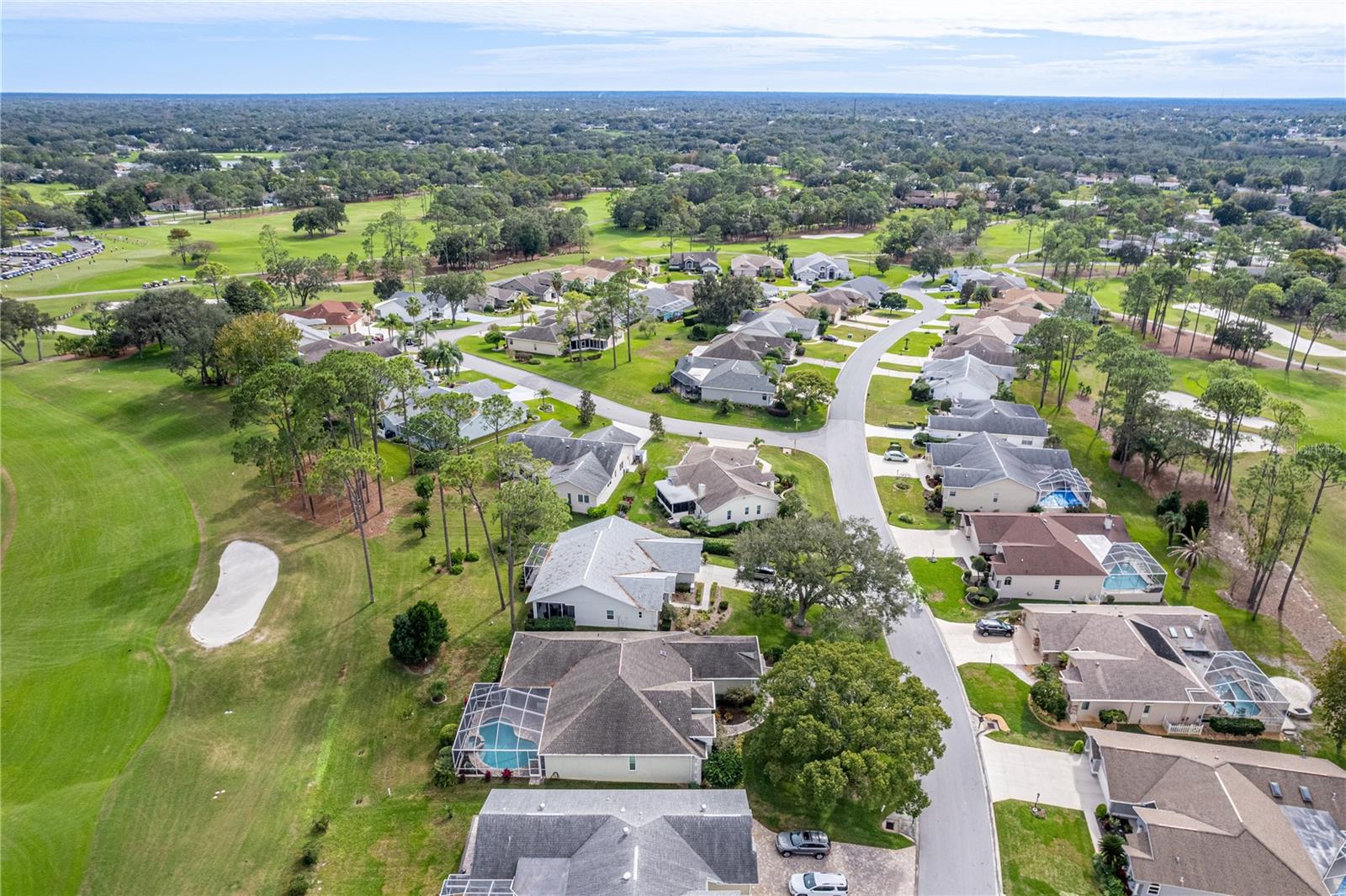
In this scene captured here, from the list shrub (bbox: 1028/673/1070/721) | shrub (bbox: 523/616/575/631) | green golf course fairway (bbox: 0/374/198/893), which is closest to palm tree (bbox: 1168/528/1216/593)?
shrub (bbox: 1028/673/1070/721)

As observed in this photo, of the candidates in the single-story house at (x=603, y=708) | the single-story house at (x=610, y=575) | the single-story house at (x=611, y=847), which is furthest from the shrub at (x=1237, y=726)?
the single-story house at (x=610, y=575)

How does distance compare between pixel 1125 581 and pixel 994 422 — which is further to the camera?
pixel 994 422

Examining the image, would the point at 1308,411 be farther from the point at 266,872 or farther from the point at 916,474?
the point at 266,872

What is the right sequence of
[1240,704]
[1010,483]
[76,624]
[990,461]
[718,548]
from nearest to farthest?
[1240,704]
[76,624]
[718,548]
[1010,483]
[990,461]

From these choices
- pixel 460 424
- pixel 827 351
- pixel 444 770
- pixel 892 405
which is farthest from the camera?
pixel 827 351

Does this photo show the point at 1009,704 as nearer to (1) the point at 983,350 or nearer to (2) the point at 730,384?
(2) the point at 730,384

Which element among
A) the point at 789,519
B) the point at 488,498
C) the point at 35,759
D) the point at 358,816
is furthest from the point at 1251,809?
the point at 35,759

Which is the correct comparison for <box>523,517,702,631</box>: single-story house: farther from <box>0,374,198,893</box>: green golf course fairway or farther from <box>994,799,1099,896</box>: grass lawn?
<box>0,374,198,893</box>: green golf course fairway

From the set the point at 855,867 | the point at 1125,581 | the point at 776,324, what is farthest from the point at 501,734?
the point at 776,324
